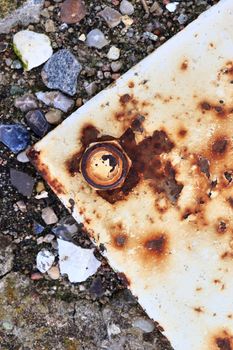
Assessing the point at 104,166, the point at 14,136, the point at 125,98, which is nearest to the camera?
the point at 104,166

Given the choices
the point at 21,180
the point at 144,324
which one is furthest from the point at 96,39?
the point at 144,324

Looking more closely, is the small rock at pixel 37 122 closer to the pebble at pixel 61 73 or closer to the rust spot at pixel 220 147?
the pebble at pixel 61 73

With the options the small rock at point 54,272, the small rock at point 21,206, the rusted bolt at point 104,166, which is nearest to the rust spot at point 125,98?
the rusted bolt at point 104,166

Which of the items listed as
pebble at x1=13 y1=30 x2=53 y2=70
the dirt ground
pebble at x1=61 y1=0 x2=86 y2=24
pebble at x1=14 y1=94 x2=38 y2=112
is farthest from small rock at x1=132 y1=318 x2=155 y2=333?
pebble at x1=61 y1=0 x2=86 y2=24

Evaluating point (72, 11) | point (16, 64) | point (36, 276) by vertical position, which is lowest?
point (36, 276)

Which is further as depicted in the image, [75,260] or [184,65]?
[75,260]

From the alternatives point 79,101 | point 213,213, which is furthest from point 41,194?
point 213,213

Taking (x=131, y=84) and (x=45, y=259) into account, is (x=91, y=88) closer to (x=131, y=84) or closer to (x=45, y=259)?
(x=131, y=84)

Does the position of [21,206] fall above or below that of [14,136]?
below
